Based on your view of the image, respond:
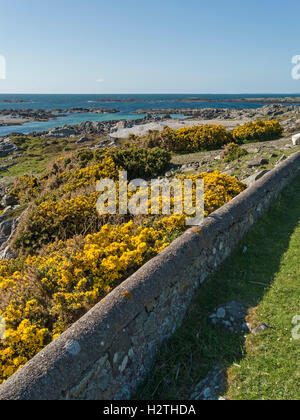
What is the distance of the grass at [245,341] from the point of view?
3658 millimetres

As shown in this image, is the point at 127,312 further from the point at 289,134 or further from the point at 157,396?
the point at 289,134

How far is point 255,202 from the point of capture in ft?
24.7

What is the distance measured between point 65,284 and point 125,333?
1.69 metres

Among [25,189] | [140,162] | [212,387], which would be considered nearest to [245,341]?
[212,387]

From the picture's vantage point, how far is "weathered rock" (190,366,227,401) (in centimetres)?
357

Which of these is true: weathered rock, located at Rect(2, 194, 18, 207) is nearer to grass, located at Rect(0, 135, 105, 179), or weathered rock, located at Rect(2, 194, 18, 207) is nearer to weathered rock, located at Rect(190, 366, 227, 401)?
grass, located at Rect(0, 135, 105, 179)

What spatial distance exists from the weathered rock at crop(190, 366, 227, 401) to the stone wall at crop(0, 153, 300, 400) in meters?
0.71

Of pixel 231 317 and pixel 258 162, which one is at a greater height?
pixel 258 162

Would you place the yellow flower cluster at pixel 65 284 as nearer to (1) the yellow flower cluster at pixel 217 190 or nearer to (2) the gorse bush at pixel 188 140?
(1) the yellow flower cluster at pixel 217 190

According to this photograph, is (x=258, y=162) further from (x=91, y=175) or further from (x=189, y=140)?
(x=189, y=140)

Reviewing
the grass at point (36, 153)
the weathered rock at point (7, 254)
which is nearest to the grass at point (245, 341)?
the weathered rock at point (7, 254)

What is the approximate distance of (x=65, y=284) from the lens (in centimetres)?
493

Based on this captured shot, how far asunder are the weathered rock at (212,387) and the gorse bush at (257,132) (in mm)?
17219

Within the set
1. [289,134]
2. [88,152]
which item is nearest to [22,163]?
[88,152]
